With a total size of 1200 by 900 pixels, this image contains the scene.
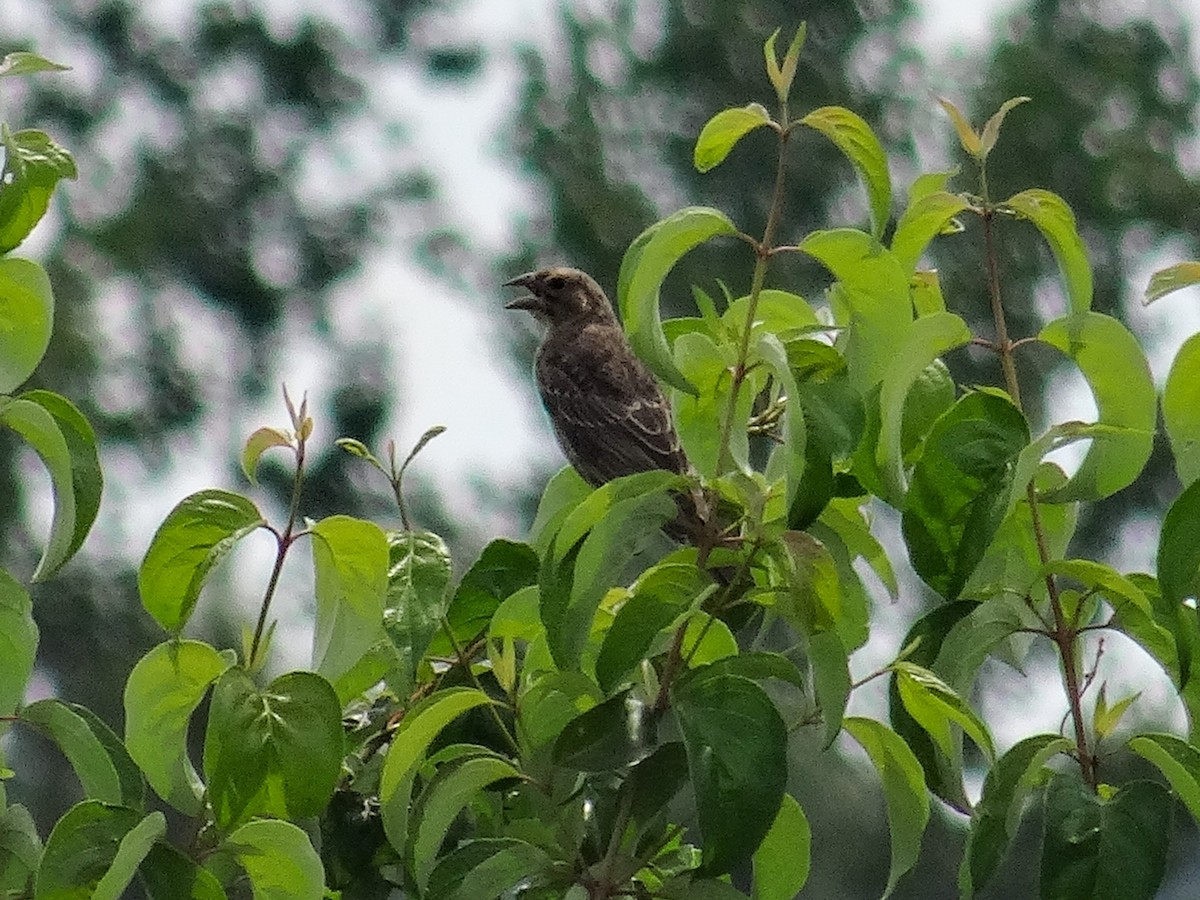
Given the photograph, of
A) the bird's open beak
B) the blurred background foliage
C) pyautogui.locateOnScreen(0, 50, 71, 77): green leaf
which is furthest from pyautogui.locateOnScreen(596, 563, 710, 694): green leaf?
the blurred background foliage

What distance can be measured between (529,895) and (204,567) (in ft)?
1.37

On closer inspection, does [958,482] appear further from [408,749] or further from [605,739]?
[408,749]

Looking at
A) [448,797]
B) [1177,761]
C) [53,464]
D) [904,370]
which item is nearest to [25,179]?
[53,464]

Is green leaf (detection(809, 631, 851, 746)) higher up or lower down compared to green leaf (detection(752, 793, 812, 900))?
higher up

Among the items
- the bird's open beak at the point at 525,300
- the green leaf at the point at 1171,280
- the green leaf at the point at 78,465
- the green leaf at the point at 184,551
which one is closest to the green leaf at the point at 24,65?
the green leaf at the point at 78,465

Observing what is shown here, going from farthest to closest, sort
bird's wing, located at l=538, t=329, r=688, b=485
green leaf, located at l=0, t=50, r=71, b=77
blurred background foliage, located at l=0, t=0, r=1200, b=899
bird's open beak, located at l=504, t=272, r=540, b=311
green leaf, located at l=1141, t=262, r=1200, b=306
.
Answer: blurred background foliage, located at l=0, t=0, r=1200, b=899, bird's open beak, located at l=504, t=272, r=540, b=311, bird's wing, located at l=538, t=329, r=688, b=485, green leaf, located at l=0, t=50, r=71, b=77, green leaf, located at l=1141, t=262, r=1200, b=306

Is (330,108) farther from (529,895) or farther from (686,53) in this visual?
(529,895)

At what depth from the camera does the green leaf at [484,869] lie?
1.81 m

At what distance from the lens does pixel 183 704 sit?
196 cm

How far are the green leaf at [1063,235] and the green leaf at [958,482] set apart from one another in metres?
0.15

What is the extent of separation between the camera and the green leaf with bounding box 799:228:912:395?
1.92 metres

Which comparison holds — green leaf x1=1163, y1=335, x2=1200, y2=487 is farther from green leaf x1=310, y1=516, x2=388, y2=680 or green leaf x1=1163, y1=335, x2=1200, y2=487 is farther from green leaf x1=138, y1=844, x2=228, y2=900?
green leaf x1=138, y1=844, x2=228, y2=900

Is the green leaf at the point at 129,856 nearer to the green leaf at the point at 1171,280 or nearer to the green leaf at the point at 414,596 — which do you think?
the green leaf at the point at 414,596

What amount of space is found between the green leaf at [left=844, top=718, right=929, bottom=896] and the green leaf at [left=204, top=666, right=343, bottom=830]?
1.54ft
